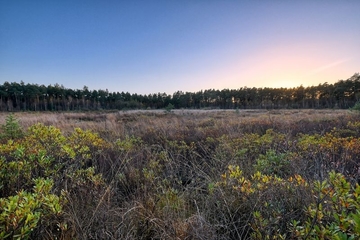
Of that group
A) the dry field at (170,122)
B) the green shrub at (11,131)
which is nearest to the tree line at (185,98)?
the dry field at (170,122)

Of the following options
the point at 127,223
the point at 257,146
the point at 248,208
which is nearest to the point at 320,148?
the point at 257,146

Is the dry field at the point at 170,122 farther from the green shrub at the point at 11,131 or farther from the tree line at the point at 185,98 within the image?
the tree line at the point at 185,98

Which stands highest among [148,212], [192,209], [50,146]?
[50,146]

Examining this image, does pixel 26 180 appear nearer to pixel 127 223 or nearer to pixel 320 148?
pixel 127 223

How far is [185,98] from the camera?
257ft

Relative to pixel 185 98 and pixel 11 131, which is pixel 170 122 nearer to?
pixel 11 131

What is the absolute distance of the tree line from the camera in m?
52.2

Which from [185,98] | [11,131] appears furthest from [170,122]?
[185,98]

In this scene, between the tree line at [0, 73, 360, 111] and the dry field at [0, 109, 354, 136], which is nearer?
the dry field at [0, 109, 354, 136]

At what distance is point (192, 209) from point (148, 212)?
0.52 m

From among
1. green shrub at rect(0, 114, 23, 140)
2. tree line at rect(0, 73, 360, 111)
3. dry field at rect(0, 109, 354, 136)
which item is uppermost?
tree line at rect(0, 73, 360, 111)

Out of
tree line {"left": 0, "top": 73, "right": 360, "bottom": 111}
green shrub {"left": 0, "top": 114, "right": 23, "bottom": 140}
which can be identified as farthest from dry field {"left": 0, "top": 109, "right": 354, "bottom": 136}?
tree line {"left": 0, "top": 73, "right": 360, "bottom": 111}

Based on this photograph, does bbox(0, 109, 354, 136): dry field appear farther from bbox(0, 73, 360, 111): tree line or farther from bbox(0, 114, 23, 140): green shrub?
bbox(0, 73, 360, 111): tree line

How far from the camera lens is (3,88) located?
169 ft
